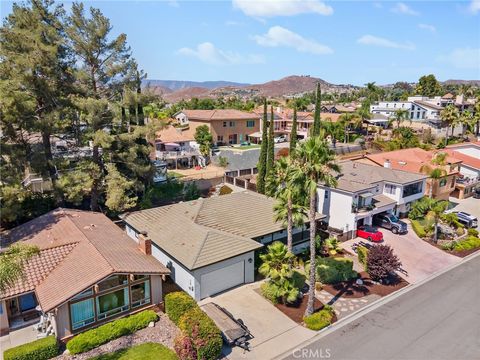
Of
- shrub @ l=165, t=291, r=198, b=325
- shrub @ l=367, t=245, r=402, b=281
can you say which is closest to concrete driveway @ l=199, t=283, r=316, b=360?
shrub @ l=165, t=291, r=198, b=325

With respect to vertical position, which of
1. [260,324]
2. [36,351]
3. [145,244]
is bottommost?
[260,324]

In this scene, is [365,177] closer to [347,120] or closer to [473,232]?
[473,232]

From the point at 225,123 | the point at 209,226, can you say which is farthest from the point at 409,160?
the point at 225,123

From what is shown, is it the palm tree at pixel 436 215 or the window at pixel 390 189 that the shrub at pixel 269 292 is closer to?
the palm tree at pixel 436 215

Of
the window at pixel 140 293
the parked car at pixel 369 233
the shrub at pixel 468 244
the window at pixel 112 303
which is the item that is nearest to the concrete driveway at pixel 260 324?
the window at pixel 140 293

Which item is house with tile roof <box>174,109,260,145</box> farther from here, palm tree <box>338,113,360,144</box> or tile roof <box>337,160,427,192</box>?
tile roof <box>337,160,427,192</box>

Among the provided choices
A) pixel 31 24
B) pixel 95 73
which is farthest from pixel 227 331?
pixel 31 24

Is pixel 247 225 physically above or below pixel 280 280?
above

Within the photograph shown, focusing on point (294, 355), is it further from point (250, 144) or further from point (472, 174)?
point (250, 144)
